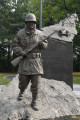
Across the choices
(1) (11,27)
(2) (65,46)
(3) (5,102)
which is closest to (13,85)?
(3) (5,102)

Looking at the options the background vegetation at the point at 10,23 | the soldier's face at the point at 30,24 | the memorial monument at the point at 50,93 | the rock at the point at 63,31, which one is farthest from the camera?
the background vegetation at the point at 10,23

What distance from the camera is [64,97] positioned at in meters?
6.02

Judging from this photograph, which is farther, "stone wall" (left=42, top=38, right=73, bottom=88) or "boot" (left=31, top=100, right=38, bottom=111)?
"stone wall" (left=42, top=38, right=73, bottom=88)

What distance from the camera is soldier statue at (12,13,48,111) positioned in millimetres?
4883

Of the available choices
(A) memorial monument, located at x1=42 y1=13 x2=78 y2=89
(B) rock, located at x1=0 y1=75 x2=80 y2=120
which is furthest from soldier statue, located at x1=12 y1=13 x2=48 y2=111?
(A) memorial monument, located at x1=42 y1=13 x2=78 y2=89

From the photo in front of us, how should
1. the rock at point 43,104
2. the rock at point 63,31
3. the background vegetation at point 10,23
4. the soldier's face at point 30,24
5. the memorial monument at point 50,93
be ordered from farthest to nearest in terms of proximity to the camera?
1. the background vegetation at point 10,23
2. the rock at point 63,31
3. the soldier's face at point 30,24
4. the memorial monument at point 50,93
5. the rock at point 43,104

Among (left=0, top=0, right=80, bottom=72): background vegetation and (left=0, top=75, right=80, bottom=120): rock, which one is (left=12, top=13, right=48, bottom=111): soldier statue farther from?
(left=0, top=0, right=80, bottom=72): background vegetation

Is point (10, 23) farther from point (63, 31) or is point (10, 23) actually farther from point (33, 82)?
point (33, 82)

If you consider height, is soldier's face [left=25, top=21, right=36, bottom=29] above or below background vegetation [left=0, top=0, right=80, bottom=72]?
above

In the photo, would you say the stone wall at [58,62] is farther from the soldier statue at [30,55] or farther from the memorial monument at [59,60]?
the soldier statue at [30,55]

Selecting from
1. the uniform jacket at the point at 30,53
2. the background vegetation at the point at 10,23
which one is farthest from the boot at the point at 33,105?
the background vegetation at the point at 10,23

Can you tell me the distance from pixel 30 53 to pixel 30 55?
0.15ft

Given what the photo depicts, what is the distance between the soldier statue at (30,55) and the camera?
4883mm

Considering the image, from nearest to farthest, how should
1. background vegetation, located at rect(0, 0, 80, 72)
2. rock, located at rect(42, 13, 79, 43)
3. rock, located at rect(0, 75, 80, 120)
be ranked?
rock, located at rect(0, 75, 80, 120) → rock, located at rect(42, 13, 79, 43) → background vegetation, located at rect(0, 0, 80, 72)
